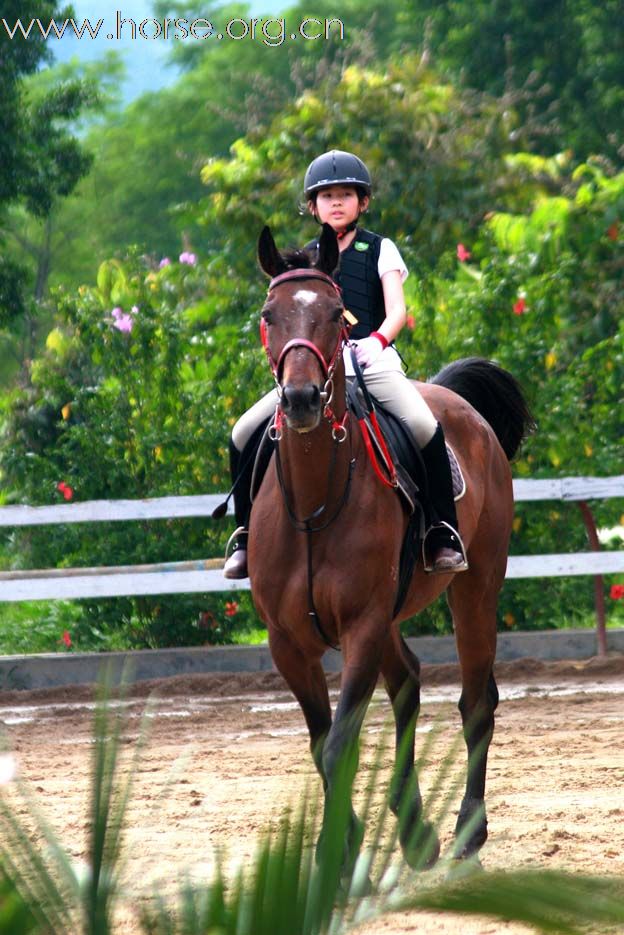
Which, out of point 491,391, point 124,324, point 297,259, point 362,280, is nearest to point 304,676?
point 297,259

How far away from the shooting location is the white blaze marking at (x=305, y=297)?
5.16 metres

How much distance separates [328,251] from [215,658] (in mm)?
5910

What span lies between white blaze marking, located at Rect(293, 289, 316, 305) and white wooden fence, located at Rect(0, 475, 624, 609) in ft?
18.4

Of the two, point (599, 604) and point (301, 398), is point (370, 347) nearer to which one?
point (301, 398)

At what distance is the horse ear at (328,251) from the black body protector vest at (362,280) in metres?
0.56

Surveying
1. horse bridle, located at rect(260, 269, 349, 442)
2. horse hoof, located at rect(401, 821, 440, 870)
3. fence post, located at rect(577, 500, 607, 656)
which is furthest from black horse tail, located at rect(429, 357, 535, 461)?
horse hoof, located at rect(401, 821, 440, 870)

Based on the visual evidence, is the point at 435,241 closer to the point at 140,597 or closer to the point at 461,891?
the point at 140,597

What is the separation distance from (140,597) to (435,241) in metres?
5.57

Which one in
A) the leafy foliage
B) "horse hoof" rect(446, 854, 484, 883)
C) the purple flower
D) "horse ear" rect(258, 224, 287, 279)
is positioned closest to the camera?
"horse hoof" rect(446, 854, 484, 883)

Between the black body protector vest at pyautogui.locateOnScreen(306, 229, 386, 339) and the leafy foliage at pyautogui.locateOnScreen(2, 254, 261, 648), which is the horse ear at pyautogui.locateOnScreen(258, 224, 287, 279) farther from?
the leafy foliage at pyautogui.locateOnScreen(2, 254, 261, 648)

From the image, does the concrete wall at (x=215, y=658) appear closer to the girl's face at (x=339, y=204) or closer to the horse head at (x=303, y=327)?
the girl's face at (x=339, y=204)

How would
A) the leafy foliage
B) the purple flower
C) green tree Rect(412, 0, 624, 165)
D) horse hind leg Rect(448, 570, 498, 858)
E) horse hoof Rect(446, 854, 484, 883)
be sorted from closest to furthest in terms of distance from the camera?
horse hoof Rect(446, 854, 484, 883), horse hind leg Rect(448, 570, 498, 858), the leafy foliage, the purple flower, green tree Rect(412, 0, 624, 165)

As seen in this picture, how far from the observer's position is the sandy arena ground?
5.40 metres

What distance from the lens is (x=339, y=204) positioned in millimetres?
6094
